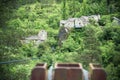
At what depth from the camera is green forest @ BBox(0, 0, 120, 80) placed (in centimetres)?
458

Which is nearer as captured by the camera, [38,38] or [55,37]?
[38,38]

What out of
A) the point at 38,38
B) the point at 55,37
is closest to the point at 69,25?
the point at 55,37

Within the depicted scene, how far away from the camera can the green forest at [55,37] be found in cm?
458

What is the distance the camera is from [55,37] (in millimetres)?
20953

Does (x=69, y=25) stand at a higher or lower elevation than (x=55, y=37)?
higher

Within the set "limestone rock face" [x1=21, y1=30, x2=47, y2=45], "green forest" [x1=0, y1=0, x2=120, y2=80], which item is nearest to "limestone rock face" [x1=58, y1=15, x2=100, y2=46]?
"green forest" [x1=0, y1=0, x2=120, y2=80]

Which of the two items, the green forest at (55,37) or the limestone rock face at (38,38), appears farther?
the limestone rock face at (38,38)

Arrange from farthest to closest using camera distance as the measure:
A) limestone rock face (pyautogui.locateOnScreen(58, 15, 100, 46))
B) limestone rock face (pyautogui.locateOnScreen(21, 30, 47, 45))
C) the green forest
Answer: limestone rock face (pyautogui.locateOnScreen(21, 30, 47, 45)) < limestone rock face (pyautogui.locateOnScreen(58, 15, 100, 46)) < the green forest

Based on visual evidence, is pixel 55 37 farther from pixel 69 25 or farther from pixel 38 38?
pixel 69 25

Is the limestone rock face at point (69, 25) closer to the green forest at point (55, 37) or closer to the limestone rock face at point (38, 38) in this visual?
the green forest at point (55, 37)

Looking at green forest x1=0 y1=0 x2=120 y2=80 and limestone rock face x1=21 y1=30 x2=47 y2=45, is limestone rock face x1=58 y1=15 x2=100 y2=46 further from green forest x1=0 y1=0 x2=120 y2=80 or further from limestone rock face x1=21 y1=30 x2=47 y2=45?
limestone rock face x1=21 y1=30 x2=47 y2=45

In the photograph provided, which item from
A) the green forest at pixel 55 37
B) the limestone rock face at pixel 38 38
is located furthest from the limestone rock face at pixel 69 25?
the limestone rock face at pixel 38 38

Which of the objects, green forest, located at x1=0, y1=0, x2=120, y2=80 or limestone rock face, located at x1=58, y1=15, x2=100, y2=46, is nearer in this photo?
green forest, located at x1=0, y1=0, x2=120, y2=80

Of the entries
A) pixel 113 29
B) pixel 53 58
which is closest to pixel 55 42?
pixel 53 58
